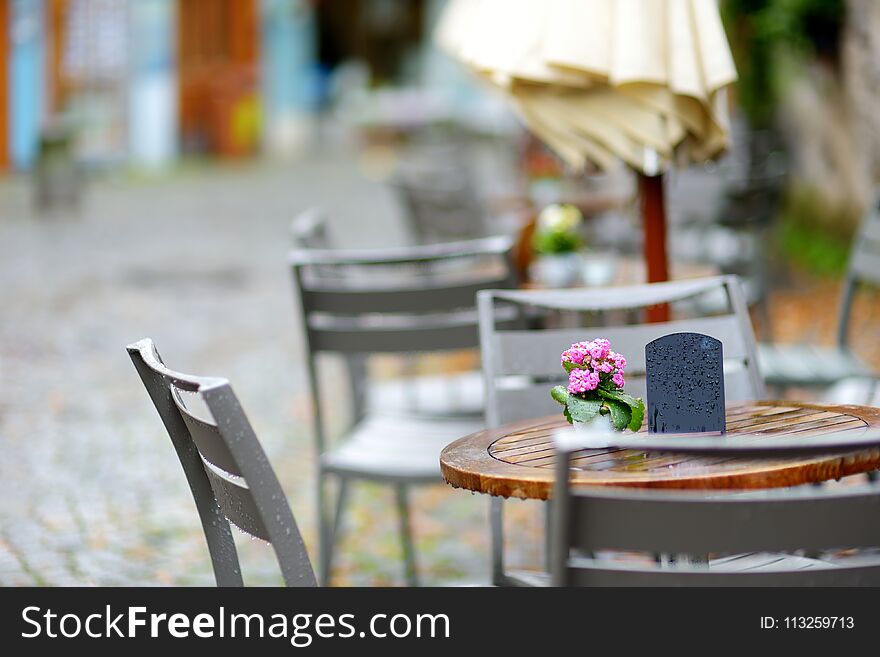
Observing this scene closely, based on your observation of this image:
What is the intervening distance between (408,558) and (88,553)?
108cm

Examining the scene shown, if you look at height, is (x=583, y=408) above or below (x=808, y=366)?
above

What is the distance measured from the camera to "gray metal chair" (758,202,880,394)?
4566 millimetres

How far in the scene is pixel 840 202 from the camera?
1084 cm

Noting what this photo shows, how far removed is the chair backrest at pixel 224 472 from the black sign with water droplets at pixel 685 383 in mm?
661

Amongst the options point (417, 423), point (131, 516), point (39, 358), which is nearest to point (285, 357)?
point (39, 358)

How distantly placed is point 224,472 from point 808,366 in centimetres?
291

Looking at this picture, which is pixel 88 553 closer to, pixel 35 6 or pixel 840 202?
pixel 840 202

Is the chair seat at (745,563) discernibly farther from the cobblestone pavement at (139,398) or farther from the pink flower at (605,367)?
the cobblestone pavement at (139,398)

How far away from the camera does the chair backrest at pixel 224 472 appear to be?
2.00 metres

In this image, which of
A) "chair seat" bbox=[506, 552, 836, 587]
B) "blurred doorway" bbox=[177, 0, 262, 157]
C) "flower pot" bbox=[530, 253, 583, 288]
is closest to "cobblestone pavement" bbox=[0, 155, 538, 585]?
"flower pot" bbox=[530, 253, 583, 288]

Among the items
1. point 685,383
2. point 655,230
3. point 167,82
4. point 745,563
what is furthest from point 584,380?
point 167,82

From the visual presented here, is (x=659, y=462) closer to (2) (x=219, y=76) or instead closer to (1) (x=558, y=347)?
(1) (x=558, y=347)

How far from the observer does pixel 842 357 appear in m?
4.82

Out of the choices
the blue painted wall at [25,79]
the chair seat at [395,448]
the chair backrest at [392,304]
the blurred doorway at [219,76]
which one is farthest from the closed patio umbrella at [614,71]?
the blurred doorway at [219,76]
